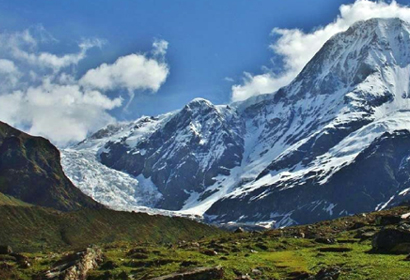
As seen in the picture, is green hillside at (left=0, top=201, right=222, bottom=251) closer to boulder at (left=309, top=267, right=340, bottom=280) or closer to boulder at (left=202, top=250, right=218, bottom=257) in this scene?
boulder at (left=202, top=250, right=218, bottom=257)

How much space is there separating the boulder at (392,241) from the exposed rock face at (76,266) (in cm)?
2413

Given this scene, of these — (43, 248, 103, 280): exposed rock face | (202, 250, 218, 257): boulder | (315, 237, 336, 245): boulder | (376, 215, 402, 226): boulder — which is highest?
(43, 248, 103, 280): exposed rock face

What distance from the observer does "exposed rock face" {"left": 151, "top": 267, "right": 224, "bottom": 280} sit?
42.3 metres

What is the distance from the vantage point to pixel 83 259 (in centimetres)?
4916

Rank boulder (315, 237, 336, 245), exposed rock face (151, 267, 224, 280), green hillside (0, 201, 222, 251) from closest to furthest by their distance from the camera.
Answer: exposed rock face (151, 267, 224, 280), boulder (315, 237, 336, 245), green hillside (0, 201, 222, 251)

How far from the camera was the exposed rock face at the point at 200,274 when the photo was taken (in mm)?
42312

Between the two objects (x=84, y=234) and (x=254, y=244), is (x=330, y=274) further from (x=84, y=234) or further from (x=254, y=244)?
(x=84, y=234)

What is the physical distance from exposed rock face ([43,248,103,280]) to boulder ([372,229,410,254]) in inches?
950

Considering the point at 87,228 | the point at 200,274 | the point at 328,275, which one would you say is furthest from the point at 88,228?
the point at 328,275

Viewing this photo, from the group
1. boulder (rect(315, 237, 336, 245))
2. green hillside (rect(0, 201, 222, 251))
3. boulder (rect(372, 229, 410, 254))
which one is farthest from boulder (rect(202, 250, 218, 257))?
green hillside (rect(0, 201, 222, 251))

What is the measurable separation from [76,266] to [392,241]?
26.4 metres

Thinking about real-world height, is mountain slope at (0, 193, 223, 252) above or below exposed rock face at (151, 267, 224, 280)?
above

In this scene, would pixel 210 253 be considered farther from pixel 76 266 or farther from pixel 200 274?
pixel 76 266

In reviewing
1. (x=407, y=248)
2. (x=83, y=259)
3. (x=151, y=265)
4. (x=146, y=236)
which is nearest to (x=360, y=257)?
(x=407, y=248)
